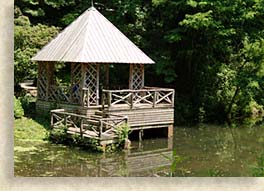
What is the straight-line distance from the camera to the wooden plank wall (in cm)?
1027

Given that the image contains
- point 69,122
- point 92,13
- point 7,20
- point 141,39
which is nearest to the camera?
point 7,20

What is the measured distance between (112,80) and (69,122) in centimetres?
462

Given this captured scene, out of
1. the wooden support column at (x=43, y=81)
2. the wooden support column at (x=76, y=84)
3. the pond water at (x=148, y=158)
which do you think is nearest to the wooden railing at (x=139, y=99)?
the wooden support column at (x=76, y=84)

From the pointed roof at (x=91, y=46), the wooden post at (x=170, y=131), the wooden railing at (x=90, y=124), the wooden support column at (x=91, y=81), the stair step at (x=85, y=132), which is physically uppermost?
the pointed roof at (x=91, y=46)

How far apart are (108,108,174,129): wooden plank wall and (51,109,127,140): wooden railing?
44cm

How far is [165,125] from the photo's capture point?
11000 mm

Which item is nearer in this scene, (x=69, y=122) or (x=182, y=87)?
(x=69, y=122)

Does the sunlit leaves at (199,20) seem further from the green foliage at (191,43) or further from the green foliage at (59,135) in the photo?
the green foliage at (59,135)

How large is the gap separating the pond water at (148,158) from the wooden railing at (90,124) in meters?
0.33

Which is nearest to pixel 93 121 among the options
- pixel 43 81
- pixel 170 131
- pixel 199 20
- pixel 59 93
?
pixel 59 93

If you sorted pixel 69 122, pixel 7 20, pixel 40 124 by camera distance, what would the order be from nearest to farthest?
pixel 7 20
pixel 69 122
pixel 40 124

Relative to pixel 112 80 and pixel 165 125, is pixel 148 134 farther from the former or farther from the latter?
pixel 112 80

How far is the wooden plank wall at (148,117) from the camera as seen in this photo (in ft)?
33.7

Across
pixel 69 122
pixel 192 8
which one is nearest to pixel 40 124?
pixel 69 122
